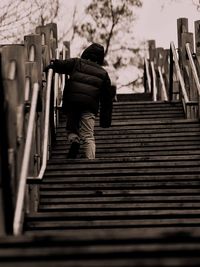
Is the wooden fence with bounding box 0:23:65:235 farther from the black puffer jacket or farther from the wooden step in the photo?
the black puffer jacket

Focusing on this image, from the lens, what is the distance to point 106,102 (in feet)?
24.6

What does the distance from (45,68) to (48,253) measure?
4631mm

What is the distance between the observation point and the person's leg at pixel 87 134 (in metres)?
7.35

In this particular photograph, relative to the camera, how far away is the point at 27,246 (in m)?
3.42

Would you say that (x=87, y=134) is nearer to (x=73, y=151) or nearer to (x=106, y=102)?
(x=73, y=151)

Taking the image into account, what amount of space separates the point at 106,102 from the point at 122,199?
1772 mm

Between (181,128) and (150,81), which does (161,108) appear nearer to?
(181,128)

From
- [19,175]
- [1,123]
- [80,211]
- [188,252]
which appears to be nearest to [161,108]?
[80,211]

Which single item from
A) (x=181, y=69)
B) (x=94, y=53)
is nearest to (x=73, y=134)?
(x=94, y=53)

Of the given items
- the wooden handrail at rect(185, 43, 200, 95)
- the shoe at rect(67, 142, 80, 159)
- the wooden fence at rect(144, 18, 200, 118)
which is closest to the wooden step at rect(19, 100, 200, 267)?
the shoe at rect(67, 142, 80, 159)

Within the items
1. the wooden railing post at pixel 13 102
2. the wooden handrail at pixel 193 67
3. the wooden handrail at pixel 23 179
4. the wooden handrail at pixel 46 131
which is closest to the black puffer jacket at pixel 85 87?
the wooden handrail at pixel 46 131

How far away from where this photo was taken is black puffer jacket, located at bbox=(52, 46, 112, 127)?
289 inches

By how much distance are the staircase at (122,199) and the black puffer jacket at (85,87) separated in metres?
0.54

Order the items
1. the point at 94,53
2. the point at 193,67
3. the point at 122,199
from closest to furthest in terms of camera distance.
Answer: the point at 122,199 → the point at 94,53 → the point at 193,67
